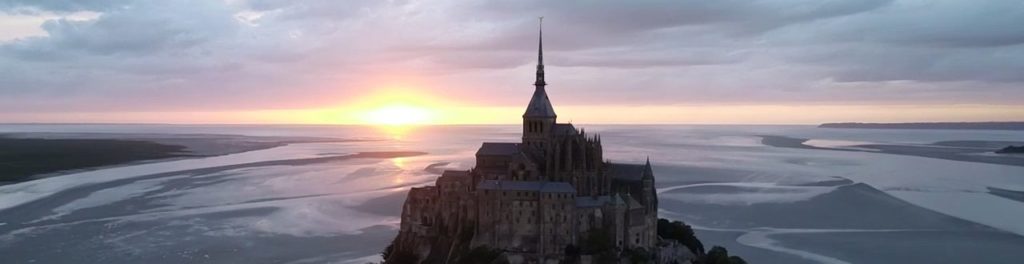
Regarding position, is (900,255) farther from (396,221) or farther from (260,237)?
(260,237)

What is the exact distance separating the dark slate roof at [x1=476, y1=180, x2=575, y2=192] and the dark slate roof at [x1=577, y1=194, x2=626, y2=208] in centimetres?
78

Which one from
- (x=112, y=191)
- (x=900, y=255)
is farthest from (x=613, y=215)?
(x=112, y=191)

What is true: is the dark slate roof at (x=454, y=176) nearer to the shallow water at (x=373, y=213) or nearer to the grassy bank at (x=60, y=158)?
the shallow water at (x=373, y=213)

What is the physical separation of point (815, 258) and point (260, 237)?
3310cm

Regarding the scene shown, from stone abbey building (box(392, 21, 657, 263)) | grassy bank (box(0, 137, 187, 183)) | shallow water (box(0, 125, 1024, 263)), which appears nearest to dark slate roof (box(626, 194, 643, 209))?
stone abbey building (box(392, 21, 657, 263))

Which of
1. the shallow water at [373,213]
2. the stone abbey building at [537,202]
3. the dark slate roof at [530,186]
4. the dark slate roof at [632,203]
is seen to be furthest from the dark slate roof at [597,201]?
the shallow water at [373,213]

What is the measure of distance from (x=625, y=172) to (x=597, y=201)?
398 centimetres

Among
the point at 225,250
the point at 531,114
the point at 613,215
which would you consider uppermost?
the point at 531,114

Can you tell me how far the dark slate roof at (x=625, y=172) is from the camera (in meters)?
37.0

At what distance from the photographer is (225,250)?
45500 mm

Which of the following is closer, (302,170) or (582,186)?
(582,186)

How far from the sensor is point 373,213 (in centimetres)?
5925

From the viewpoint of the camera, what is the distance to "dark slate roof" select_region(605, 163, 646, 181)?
3703cm

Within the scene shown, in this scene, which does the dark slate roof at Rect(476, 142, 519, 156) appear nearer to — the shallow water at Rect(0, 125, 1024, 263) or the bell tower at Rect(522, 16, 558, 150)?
the bell tower at Rect(522, 16, 558, 150)
